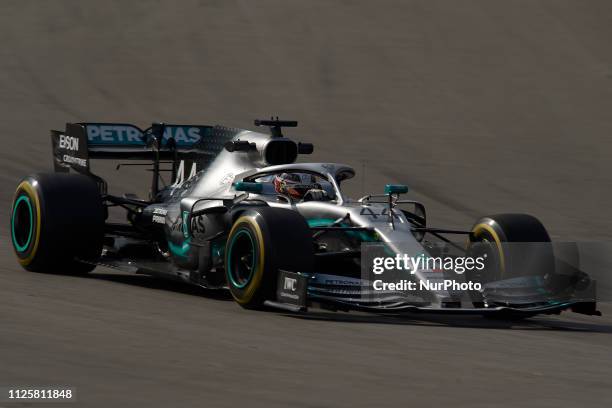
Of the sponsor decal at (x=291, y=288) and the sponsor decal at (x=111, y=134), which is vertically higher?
the sponsor decal at (x=111, y=134)

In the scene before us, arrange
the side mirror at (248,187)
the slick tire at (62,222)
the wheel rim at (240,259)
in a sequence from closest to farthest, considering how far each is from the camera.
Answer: the wheel rim at (240,259) < the side mirror at (248,187) < the slick tire at (62,222)

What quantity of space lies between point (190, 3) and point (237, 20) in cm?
166

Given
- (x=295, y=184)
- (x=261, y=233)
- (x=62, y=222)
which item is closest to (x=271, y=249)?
(x=261, y=233)

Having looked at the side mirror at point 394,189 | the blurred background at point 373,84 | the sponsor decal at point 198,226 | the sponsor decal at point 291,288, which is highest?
the blurred background at point 373,84

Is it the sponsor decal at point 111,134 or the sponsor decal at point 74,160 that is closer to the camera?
the sponsor decal at point 74,160

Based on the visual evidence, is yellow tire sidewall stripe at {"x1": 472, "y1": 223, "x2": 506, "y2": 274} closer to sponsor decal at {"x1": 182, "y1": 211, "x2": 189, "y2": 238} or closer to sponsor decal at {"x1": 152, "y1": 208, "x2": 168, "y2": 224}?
sponsor decal at {"x1": 182, "y1": 211, "x2": 189, "y2": 238}

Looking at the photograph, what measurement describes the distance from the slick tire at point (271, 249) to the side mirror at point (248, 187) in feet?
3.00

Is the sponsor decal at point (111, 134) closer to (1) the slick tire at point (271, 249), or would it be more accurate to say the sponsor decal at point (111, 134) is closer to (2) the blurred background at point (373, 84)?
(1) the slick tire at point (271, 249)

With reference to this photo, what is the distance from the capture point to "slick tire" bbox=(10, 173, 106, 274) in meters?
12.6

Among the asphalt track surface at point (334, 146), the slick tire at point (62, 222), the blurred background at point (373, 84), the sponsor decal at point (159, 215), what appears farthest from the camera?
the blurred background at point (373, 84)

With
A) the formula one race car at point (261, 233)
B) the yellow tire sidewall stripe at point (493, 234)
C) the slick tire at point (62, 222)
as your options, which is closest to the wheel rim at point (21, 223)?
the formula one race car at point (261, 233)

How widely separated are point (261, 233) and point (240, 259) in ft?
2.10

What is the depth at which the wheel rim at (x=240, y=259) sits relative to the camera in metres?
10.9

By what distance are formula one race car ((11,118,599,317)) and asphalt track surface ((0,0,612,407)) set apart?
0.25m
